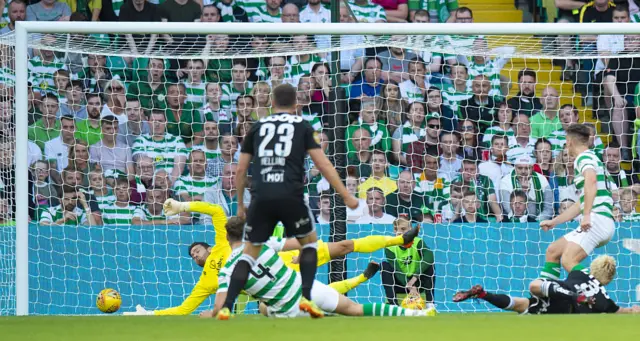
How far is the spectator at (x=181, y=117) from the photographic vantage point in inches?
430

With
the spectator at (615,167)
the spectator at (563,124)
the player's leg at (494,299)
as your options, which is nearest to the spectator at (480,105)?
the spectator at (563,124)

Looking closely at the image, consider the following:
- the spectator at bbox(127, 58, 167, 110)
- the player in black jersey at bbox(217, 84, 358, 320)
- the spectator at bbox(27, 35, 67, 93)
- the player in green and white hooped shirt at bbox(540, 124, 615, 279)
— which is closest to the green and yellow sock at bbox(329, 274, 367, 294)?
the player in green and white hooped shirt at bbox(540, 124, 615, 279)

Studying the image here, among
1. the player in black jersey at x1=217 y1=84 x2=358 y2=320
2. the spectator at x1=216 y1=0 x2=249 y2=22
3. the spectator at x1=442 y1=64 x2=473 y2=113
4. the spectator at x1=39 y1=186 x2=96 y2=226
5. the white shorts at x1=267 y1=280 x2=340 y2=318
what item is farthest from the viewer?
the spectator at x1=216 y1=0 x2=249 y2=22

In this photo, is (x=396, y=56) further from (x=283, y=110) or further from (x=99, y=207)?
(x=283, y=110)

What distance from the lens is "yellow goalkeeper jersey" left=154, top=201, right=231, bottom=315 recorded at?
9344 millimetres

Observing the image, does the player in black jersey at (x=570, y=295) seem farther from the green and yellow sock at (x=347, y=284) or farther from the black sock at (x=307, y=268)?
the black sock at (x=307, y=268)

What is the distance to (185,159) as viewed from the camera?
35.4 ft

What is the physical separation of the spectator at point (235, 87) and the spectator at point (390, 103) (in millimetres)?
1386

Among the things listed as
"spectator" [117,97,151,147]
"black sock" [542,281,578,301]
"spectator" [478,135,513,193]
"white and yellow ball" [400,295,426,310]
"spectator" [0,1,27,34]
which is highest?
"spectator" [0,1,27,34]

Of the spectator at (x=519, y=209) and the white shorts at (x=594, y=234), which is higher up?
the spectator at (x=519, y=209)

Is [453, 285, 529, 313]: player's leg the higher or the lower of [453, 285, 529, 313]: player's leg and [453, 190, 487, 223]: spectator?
the lower

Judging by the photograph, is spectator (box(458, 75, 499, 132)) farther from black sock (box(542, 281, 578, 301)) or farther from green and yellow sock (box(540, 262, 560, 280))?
black sock (box(542, 281, 578, 301))

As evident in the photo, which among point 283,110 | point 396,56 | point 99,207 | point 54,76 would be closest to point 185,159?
point 99,207

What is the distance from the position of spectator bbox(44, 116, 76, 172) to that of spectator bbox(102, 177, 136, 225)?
0.58m
